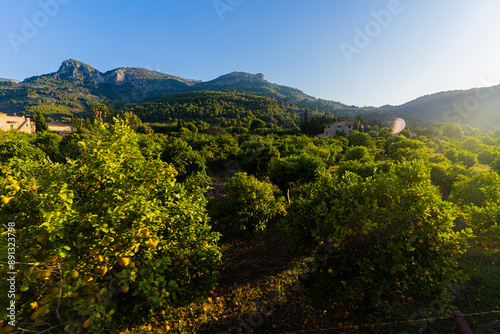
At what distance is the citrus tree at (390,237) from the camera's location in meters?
4.37

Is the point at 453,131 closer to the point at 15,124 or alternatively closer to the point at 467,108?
the point at 467,108

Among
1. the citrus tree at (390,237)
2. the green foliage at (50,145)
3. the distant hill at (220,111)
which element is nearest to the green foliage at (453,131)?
the distant hill at (220,111)

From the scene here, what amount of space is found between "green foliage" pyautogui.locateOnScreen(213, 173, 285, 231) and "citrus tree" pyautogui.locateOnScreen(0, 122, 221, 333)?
5.27 meters

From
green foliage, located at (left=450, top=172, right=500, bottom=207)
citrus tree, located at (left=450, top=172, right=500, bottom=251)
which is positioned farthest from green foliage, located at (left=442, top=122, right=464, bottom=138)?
green foliage, located at (left=450, top=172, right=500, bottom=207)

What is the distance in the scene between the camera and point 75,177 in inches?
143

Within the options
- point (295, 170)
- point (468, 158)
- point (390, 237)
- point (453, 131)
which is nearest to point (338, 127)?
point (453, 131)

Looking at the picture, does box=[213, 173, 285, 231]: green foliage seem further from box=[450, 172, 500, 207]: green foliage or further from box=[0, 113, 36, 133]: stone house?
box=[0, 113, 36, 133]: stone house

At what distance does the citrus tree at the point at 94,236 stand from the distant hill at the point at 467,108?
171363 millimetres

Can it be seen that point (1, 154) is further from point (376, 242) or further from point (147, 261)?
point (376, 242)

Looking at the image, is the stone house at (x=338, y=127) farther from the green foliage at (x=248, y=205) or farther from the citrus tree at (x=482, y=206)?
the green foliage at (x=248, y=205)

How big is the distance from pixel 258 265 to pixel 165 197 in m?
6.11

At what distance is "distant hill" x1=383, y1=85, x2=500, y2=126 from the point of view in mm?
115025

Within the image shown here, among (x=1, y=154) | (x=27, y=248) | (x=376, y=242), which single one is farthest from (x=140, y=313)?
(x=1, y=154)

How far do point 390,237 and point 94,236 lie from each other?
6372 millimetres
